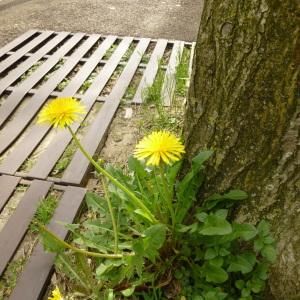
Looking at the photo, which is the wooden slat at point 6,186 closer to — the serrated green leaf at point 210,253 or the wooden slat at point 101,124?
the wooden slat at point 101,124

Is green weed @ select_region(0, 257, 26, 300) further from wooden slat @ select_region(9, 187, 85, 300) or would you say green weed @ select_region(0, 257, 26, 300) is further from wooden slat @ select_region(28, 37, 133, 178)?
wooden slat @ select_region(28, 37, 133, 178)

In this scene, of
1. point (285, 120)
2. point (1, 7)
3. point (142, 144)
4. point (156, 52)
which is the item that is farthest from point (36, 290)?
point (1, 7)

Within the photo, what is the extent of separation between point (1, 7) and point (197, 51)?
4.28 metres

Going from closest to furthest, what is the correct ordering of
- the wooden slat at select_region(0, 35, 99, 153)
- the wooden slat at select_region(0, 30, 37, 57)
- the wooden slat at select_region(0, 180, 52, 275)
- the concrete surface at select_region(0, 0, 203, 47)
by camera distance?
the wooden slat at select_region(0, 180, 52, 275) < the wooden slat at select_region(0, 35, 99, 153) < the wooden slat at select_region(0, 30, 37, 57) < the concrete surface at select_region(0, 0, 203, 47)

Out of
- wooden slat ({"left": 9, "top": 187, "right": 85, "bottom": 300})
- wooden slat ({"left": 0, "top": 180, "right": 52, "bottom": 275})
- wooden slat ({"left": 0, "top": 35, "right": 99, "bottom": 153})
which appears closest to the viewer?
wooden slat ({"left": 9, "top": 187, "right": 85, "bottom": 300})

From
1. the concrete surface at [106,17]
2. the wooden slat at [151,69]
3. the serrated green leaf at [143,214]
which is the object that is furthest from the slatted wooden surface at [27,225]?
the concrete surface at [106,17]

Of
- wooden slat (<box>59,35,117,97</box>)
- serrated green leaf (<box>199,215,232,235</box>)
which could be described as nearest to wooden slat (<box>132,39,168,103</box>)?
wooden slat (<box>59,35,117,97</box>)

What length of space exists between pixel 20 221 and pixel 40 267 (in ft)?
1.14

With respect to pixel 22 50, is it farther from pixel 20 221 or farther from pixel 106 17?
pixel 20 221

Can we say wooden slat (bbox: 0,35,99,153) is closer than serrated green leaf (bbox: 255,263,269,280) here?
No

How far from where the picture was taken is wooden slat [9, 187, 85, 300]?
1.81 metres

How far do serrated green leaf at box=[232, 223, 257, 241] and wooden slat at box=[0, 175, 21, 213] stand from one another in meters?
1.37

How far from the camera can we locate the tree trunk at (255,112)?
124 cm

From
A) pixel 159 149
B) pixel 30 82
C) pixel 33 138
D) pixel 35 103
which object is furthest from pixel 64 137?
pixel 159 149
